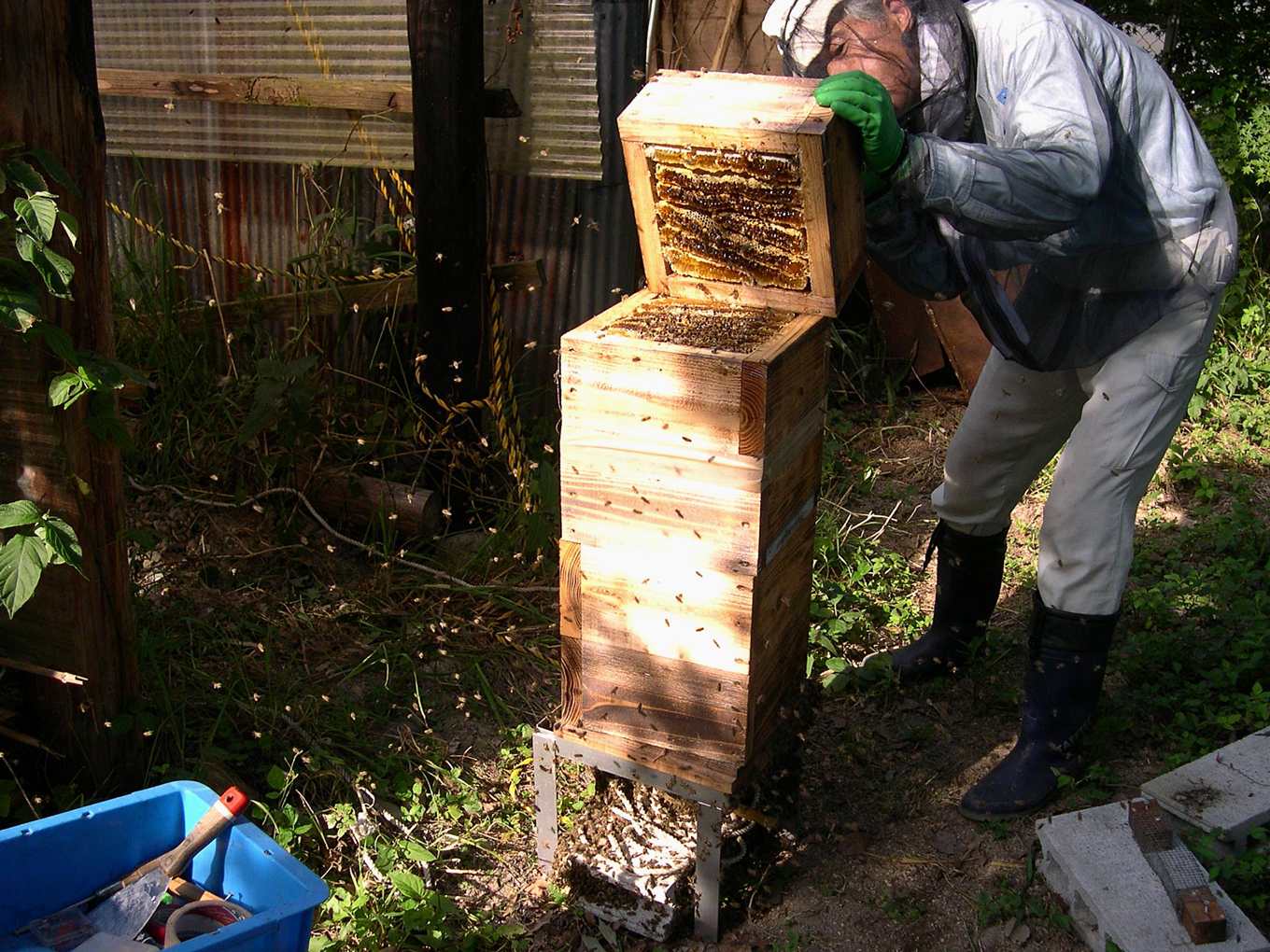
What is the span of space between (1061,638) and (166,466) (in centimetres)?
275

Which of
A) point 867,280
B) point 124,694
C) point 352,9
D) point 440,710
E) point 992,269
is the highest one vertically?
point 352,9

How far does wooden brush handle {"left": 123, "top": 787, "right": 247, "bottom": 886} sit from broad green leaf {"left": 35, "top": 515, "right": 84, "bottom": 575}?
0.56 meters

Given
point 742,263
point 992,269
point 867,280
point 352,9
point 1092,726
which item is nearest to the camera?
point 742,263

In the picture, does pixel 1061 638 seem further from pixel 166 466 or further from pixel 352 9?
pixel 352 9

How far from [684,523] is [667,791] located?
620mm

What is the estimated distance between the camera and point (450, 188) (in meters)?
3.78

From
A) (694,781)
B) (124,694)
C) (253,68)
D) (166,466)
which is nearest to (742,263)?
(694,781)

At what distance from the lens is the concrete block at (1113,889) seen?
2344 mm

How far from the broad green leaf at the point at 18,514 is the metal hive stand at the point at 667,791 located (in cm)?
110

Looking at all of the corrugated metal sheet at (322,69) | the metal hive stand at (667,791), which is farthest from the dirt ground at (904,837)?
the corrugated metal sheet at (322,69)

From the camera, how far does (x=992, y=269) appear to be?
2.64 m

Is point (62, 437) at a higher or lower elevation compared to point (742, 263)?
lower

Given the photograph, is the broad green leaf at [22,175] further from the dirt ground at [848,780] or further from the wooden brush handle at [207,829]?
the dirt ground at [848,780]

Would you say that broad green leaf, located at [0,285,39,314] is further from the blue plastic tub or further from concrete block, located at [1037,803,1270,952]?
concrete block, located at [1037,803,1270,952]
